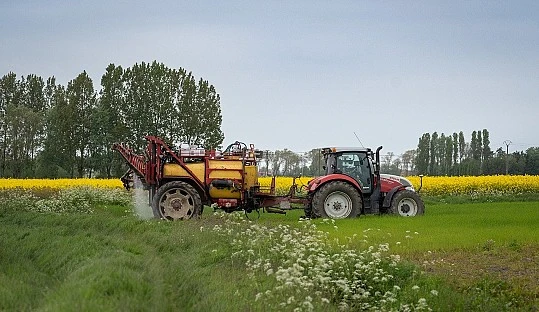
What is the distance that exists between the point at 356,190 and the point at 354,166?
Result: 1.04 meters

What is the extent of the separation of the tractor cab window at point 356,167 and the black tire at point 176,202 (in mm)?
4673

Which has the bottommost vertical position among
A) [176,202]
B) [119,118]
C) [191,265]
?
[191,265]

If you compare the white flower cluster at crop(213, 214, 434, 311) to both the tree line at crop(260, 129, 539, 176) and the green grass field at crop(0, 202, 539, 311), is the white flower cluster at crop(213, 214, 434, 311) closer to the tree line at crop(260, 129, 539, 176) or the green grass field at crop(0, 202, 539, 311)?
the green grass field at crop(0, 202, 539, 311)

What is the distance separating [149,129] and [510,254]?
45.2 metres

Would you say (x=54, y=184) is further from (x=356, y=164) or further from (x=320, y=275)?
(x=320, y=275)

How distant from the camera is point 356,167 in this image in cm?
1980

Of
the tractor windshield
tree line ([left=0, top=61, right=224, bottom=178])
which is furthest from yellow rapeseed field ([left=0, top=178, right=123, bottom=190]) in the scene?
the tractor windshield

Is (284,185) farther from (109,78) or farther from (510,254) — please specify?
(109,78)

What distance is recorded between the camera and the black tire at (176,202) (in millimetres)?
18172

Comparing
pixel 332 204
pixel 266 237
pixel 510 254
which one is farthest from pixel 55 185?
pixel 510 254

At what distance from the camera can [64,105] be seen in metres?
55.0

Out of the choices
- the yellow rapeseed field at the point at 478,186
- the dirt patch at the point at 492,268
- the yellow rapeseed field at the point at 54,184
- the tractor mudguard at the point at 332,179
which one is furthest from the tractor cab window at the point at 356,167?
the yellow rapeseed field at the point at 54,184

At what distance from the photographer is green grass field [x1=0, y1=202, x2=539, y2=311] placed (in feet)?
24.2

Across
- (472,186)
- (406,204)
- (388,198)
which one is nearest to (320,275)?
(388,198)
